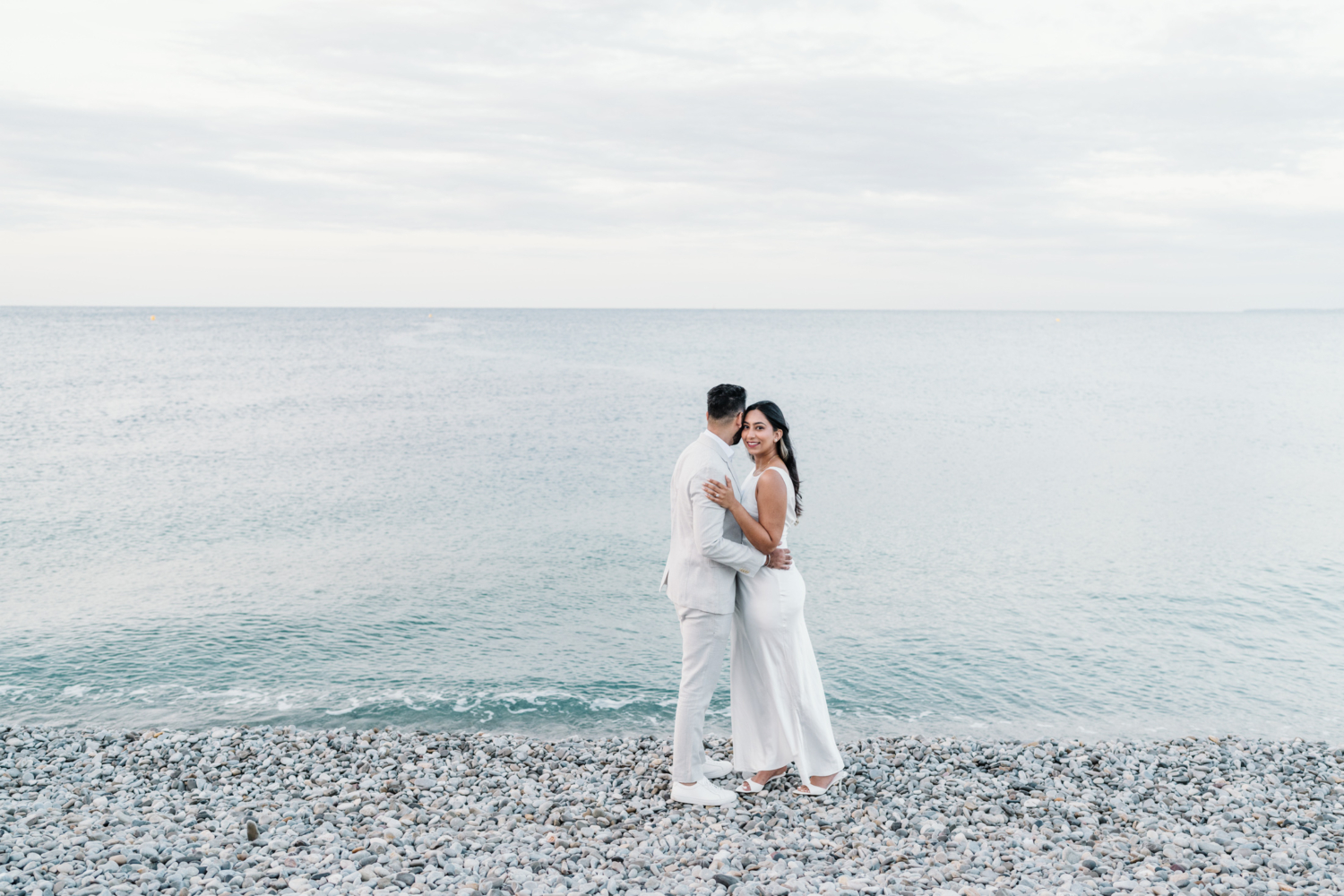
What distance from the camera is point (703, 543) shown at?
6.62 m

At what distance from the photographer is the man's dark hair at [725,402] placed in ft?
21.3

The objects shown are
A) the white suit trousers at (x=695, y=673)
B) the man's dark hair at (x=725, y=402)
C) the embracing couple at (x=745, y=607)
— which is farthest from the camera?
the white suit trousers at (x=695, y=673)

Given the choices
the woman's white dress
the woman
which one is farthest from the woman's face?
the woman's white dress

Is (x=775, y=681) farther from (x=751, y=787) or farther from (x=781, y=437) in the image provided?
(x=781, y=437)

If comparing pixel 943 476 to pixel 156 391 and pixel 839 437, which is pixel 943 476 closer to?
pixel 839 437

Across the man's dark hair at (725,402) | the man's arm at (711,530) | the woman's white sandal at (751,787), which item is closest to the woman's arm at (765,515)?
the man's arm at (711,530)

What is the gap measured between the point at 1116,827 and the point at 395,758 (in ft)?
21.1

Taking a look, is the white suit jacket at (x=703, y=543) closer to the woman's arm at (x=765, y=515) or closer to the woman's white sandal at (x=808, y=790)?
the woman's arm at (x=765, y=515)

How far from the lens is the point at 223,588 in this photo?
1645 cm

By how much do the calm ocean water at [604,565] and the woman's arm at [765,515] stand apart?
526 cm

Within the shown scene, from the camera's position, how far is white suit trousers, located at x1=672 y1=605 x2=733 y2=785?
6852 mm

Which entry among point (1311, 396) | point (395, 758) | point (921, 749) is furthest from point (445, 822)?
point (1311, 396)

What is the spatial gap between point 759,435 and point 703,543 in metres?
0.91

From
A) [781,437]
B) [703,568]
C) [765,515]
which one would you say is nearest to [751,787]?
Answer: [703,568]
